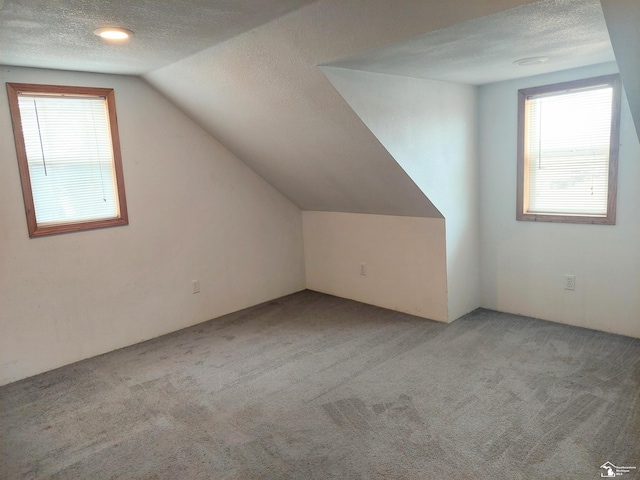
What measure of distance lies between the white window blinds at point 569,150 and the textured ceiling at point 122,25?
2.44 meters

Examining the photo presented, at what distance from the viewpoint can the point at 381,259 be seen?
4.15m

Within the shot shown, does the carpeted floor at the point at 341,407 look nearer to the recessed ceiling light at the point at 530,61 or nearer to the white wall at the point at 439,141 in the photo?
the white wall at the point at 439,141

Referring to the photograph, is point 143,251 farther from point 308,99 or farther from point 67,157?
point 308,99

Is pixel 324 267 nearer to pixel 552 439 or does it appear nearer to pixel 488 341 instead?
pixel 488 341

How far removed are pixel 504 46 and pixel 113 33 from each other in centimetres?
207

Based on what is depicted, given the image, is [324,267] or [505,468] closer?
[505,468]

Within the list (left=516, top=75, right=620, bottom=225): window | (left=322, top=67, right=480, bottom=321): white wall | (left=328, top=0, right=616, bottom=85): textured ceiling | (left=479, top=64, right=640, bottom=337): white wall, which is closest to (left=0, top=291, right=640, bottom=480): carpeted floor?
(left=479, top=64, right=640, bottom=337): white wall

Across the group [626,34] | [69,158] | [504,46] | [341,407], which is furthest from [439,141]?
[69,158]

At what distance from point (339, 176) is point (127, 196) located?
172cm

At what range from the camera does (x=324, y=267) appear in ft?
15.6

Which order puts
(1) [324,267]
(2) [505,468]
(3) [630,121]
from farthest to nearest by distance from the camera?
1. (1) [324,267]
2. (3) [630,121]
3. (2) [505,468]

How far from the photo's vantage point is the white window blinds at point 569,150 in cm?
324

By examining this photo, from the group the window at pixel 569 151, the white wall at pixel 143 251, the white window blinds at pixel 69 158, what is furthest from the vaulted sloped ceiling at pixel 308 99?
the window at pixel 569 151

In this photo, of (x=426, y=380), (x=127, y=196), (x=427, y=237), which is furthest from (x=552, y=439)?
(x=127, y=196)
